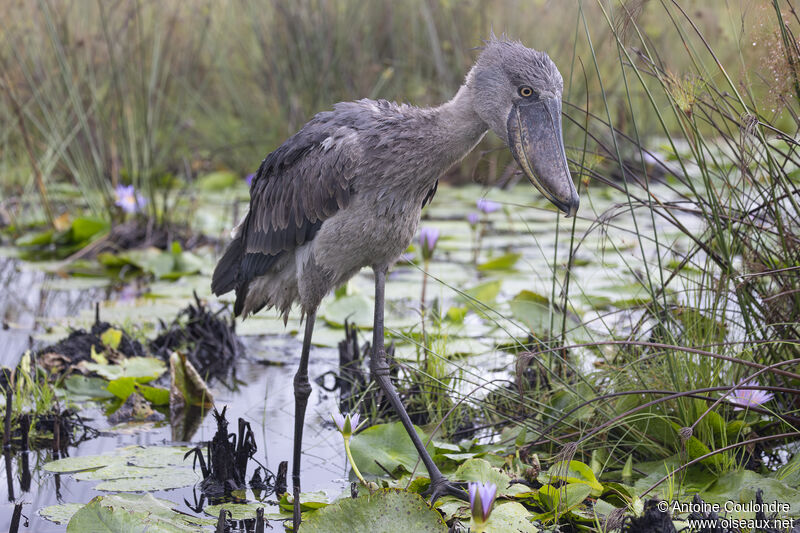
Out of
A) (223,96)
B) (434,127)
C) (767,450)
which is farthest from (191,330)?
(223,96)

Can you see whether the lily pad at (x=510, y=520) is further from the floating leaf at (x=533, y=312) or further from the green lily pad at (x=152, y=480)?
the floating leaf at (x=533, y=312)

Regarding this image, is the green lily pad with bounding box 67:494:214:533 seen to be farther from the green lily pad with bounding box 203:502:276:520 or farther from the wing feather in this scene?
the wing feather

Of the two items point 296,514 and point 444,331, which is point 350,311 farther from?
point 296,514

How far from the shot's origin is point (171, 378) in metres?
3.36

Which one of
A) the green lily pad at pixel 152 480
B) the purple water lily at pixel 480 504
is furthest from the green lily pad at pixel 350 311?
the purple water lily at pixel 480 504

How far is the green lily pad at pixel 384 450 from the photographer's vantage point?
9.19 ft

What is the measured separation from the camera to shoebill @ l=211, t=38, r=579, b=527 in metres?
2.34

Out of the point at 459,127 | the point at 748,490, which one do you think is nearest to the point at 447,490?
the point at 748,490

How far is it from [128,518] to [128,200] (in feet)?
11.9

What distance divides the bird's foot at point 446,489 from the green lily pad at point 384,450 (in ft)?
0.48

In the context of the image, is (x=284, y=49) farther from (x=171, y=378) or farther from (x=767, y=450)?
(x=767, y=450)

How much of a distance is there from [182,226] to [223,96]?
3069 mm

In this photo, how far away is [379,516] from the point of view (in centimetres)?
217

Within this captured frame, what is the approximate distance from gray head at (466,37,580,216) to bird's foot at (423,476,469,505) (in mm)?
909
